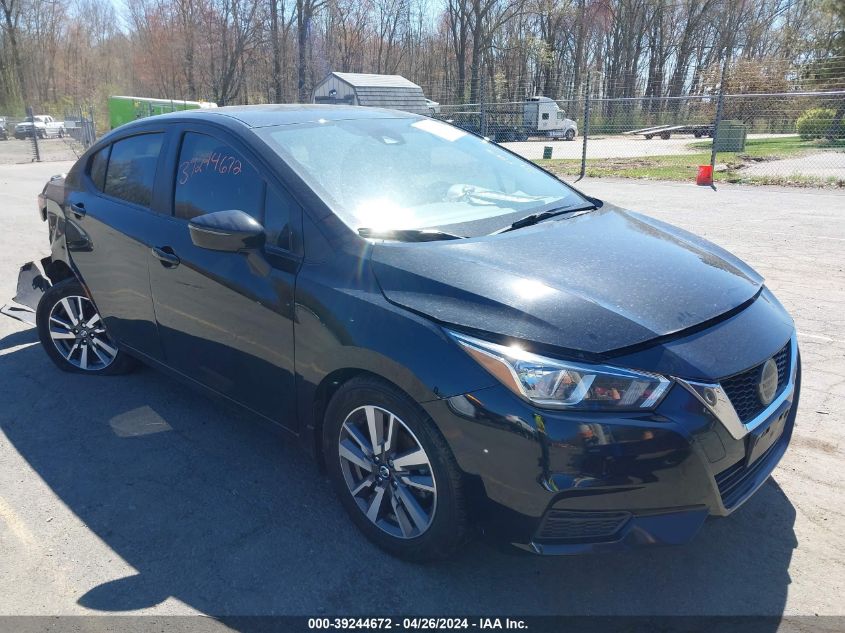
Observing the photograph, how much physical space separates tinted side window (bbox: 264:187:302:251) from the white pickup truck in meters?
43.4

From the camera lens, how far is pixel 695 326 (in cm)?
238

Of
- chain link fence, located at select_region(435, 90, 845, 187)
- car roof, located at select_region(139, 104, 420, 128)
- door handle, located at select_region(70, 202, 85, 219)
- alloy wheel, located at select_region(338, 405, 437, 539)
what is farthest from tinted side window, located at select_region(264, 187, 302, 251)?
chain link fence, located at select_region(435, 90, 845, 187)

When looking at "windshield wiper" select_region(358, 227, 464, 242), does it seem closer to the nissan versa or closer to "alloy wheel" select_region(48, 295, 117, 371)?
the nissan versa

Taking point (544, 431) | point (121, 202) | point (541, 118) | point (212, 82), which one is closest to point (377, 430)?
point (544, 431)

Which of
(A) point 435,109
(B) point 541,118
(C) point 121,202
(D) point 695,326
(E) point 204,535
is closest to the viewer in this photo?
(D) point 695,326

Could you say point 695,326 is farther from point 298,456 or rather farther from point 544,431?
point 298,456

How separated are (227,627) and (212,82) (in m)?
56.7

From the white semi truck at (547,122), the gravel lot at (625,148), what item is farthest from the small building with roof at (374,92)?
the white semi truck at (547,122)

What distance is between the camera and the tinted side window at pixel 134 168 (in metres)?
3.77

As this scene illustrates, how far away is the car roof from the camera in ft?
11.3

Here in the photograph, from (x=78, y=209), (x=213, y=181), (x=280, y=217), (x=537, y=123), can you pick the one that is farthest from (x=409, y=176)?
(x=537, y=123)

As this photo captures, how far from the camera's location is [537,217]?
10.6ft

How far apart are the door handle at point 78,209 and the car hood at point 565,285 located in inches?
102

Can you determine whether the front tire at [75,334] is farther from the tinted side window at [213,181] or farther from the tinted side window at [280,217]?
the tinted side window at [280,217]
